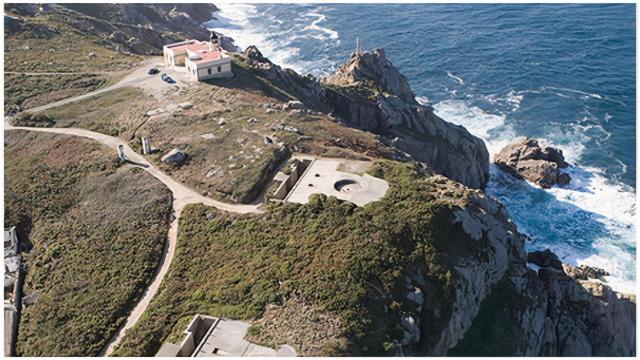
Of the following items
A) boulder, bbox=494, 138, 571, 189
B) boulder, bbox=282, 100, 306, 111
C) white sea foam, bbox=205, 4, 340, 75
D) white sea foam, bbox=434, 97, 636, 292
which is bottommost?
white sea foam, bbox=205, 4, 340, 75

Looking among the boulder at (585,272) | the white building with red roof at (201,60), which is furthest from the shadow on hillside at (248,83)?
the boulder at (585,272)

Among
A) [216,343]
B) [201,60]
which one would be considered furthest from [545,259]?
[201,60]

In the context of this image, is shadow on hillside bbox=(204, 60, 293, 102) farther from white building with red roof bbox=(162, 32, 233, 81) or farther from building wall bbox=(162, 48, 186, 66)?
building wall bbox=(162, 48, 186, 66)

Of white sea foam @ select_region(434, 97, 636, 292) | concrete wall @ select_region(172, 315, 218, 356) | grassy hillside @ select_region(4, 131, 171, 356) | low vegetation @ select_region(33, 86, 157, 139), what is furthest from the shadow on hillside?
concrete wall @ select_region(172, 315, 218, 356)

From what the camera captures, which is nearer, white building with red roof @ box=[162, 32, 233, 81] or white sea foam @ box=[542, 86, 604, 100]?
white building with red roof @ box=[162, 32, 233, 81]

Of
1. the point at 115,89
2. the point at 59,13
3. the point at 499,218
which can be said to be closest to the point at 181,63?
the point at 115,89

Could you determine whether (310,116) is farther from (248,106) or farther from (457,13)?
(457,13)

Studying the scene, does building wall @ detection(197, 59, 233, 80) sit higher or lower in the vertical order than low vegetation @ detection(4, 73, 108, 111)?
higher
